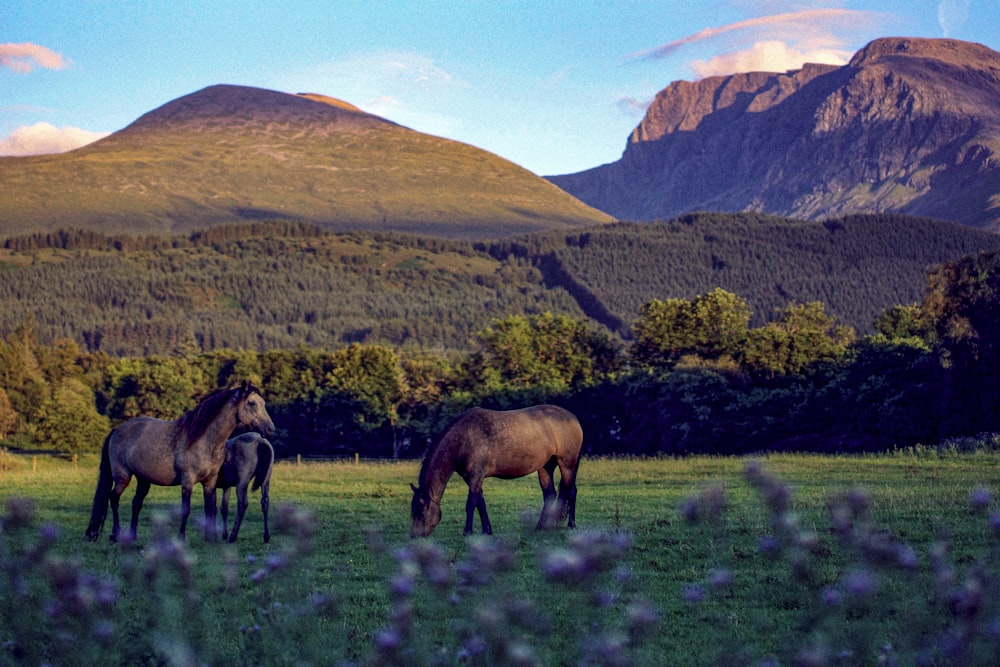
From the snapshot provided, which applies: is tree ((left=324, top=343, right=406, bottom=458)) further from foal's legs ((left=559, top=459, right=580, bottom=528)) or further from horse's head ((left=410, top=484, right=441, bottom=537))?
horse's head ((left=410, top=484, right=441, bottom=537))

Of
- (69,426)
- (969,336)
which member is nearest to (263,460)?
(969,336)

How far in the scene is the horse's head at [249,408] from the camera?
17391mm

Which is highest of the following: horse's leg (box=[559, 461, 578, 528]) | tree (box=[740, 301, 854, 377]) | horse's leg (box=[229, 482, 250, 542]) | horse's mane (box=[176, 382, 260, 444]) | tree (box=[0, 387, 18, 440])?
tree (box=[740, 301, 854, 377])

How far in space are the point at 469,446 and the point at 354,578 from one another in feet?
15.9

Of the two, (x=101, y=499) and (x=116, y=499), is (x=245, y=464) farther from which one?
(x=101, y=499)

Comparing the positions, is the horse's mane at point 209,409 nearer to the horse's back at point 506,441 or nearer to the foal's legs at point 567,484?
the horse's back at point 506,441

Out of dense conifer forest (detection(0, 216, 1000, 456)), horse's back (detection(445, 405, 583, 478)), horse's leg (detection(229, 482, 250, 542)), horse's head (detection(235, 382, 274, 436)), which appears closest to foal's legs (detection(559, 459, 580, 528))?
horse's back (detection(445, 405, 583, 478))

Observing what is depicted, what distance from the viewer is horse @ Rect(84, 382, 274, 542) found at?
1756cm

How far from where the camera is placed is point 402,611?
5.60 metres

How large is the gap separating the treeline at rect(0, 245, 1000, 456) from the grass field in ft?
89.8

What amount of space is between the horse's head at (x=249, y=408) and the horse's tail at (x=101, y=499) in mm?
2716

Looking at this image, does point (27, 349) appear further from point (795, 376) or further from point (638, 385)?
point (795, 376)

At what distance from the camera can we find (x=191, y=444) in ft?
57.9

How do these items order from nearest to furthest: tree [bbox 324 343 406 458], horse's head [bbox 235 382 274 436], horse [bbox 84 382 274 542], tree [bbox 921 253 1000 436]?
horse's head [bbox 235 382 274 436] < horse [bbox 84 382 274 542] < tree [bbox 921 253 1000 436] < tree [bbox 324 343 406 458]
